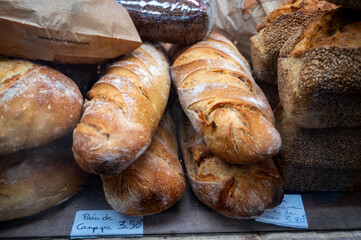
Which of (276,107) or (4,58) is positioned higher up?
(4,58)

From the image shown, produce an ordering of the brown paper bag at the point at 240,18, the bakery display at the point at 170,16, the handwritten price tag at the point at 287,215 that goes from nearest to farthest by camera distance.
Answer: the handwritten price tag at the point at 287,215 → the bakery display at the point at 170,16 → the brown paper bag at the point at 240,18

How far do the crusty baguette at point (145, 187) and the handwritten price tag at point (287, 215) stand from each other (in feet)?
1.20

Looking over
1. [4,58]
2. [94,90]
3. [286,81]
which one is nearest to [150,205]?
[94,90]

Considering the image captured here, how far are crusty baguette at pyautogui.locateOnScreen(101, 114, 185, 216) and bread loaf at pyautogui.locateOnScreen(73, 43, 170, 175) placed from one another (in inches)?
5.0

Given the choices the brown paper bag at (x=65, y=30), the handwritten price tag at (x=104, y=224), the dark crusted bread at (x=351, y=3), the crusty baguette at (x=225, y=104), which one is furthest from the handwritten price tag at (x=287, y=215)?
the brown paper bag at (x=65, y=30)

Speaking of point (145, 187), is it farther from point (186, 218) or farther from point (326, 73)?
point (326, 73)

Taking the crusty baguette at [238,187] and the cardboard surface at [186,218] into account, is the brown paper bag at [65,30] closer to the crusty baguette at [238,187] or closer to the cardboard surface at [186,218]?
the cardboard surface at [186,218]

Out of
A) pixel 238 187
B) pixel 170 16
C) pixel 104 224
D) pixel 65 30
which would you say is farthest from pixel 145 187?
pixel 170 16

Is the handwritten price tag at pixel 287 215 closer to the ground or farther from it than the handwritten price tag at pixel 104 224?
closer to the ground

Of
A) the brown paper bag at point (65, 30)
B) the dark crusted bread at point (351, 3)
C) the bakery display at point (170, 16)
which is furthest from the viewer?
the bakery display at point (170, 16)

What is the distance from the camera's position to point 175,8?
1291 millimetres

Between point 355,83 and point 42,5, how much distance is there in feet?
3.60

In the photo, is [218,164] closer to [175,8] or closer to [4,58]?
[175,8]

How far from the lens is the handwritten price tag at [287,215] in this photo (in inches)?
40.1
